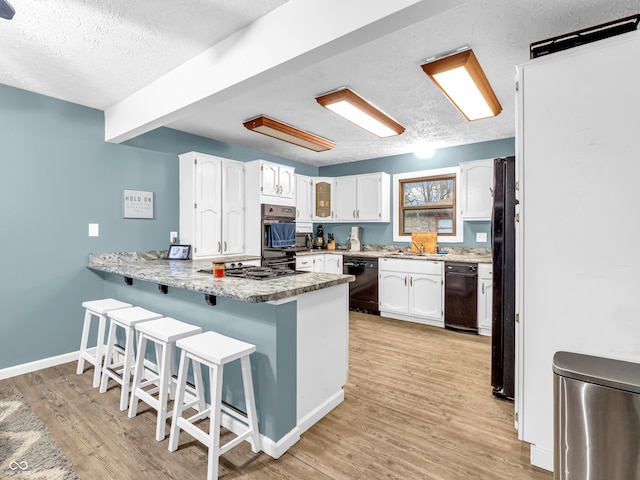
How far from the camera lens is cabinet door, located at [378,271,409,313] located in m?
4.39

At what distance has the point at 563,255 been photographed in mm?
1560

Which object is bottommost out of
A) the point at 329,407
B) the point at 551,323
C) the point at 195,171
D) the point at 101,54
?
the point at 329,407

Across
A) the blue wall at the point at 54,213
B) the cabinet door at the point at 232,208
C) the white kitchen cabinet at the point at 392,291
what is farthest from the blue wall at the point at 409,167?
the blue wall at the point at 54,213

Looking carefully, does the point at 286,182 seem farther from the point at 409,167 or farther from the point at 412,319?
the point at 412,319

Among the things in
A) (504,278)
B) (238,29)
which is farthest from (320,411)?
(238,29)

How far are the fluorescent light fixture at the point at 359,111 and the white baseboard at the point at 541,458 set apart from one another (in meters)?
2.70

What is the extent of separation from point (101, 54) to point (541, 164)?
2.87m

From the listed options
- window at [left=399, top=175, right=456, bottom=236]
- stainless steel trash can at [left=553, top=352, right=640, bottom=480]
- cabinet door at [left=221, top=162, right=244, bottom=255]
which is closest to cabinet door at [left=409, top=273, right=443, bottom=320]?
window at [left=399, top=175, right=456, bottom=236]

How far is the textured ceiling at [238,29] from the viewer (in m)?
1.77

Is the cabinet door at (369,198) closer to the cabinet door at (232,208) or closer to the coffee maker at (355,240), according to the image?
the coffee maker at (355,240)

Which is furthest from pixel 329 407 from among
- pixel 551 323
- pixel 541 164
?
pixel 541 164

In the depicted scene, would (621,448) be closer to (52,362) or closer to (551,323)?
(551,323)

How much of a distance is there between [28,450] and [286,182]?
12.0 feet

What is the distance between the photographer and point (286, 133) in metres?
3.66
